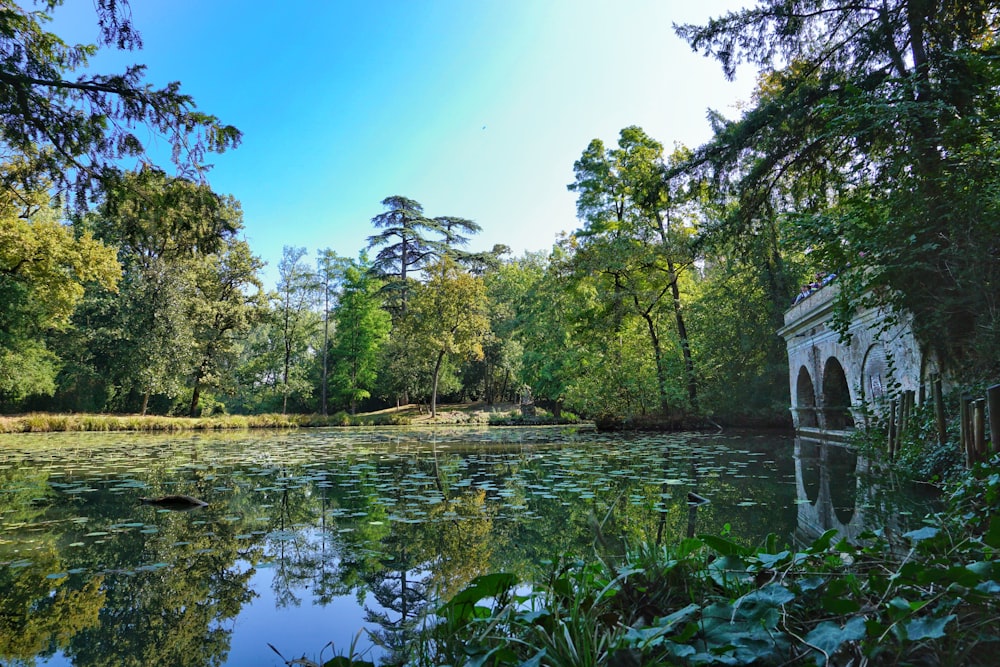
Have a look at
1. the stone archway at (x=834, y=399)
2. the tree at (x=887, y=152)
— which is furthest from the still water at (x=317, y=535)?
the stone archway at (x=834, y=399)

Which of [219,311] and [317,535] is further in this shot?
[219,311]

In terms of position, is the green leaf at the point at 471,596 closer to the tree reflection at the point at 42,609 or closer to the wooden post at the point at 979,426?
the tree reflection at the point at 42,609

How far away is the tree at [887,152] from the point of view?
4.99 m

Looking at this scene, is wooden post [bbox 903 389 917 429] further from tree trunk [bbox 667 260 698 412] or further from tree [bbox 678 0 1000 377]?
tree trunk [bbox 667 260 698 412]

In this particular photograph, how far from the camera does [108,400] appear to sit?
29172 mm

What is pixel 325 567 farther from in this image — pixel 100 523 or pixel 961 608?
pixel 961 608

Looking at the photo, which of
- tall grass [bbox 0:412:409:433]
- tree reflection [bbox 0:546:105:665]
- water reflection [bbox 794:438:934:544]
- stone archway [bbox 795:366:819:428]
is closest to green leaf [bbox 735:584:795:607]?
water reflection [bbox 794:438:934:544]

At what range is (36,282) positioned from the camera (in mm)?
18953

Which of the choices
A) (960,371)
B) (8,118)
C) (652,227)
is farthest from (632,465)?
(652,227)

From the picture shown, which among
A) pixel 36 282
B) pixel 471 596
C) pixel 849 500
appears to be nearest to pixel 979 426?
pixel 849 500

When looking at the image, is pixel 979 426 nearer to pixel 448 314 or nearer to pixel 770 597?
pixel 770 597

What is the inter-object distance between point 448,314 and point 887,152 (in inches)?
1027

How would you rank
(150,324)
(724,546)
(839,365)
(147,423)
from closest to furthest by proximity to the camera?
(724,546) → (839,365) → (147,423) → (150,324)

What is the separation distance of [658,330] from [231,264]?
23.9 m
